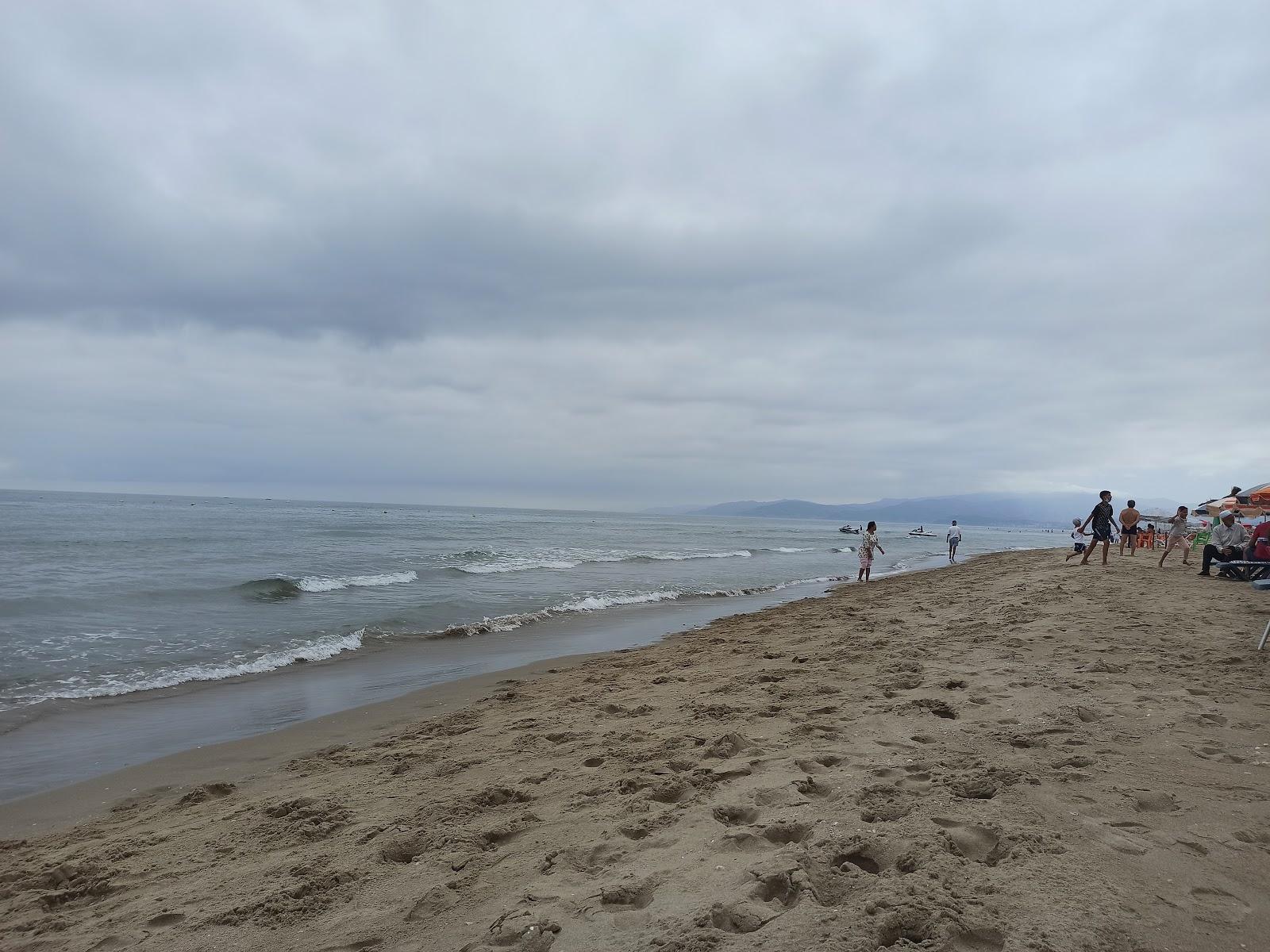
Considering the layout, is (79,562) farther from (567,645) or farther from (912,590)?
(912,590)

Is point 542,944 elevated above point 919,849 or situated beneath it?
situated beneath

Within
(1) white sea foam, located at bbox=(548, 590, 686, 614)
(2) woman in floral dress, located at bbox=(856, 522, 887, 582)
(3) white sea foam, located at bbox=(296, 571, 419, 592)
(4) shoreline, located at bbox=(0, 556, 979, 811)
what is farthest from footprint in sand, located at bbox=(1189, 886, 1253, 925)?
(3) white sea foam, located at bbox=(296, 571, 419, 592)

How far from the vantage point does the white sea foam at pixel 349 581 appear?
18.5 metres

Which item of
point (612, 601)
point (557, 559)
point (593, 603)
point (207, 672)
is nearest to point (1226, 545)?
point (612, 601)

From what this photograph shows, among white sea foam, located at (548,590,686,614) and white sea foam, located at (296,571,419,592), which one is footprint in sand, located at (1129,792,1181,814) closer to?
white sea foam, located at (548,590,686,614)

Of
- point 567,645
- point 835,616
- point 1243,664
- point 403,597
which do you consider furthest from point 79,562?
point 1243,664

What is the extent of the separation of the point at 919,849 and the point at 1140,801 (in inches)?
54.7

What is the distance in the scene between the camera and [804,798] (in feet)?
11.9

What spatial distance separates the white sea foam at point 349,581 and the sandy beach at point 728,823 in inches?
496

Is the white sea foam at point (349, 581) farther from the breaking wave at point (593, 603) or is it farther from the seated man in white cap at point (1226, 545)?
the seated man in white cap at point (1226, 545)

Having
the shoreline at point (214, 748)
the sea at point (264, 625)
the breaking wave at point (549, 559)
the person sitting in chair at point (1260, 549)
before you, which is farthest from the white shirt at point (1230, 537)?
the breaking wave at point (549, 559)

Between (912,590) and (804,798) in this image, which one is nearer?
(804,798)

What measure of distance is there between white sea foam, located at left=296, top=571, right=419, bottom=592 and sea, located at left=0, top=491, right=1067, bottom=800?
0.10 m

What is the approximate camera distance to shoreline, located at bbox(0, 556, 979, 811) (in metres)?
6.40
